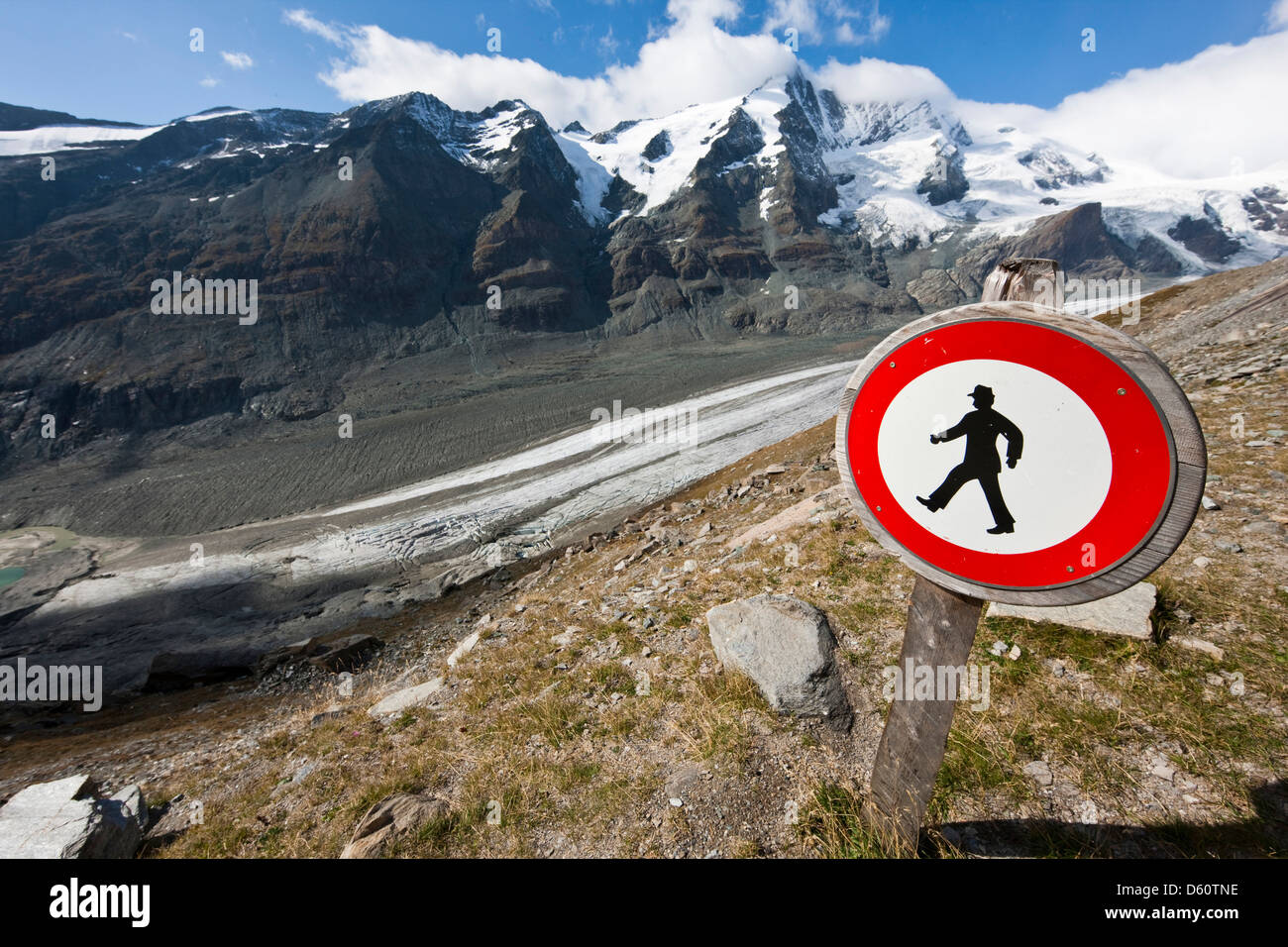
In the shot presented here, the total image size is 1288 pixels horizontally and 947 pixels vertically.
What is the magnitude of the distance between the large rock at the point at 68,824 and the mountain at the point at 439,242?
5839cm

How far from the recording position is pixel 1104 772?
2.84 metres

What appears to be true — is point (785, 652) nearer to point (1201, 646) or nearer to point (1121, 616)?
point (1121, 616)

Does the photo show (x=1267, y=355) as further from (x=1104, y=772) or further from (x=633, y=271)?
(x=633, y=271)

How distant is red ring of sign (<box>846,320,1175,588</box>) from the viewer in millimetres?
1561

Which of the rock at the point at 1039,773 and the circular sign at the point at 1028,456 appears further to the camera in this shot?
the rock at the point at 1039,773

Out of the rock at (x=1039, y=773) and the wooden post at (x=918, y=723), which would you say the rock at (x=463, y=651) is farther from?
the rock at (x=1039, y=773)

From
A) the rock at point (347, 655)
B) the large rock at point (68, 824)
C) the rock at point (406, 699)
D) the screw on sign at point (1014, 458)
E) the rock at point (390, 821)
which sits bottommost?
the rock at point (347, 655)

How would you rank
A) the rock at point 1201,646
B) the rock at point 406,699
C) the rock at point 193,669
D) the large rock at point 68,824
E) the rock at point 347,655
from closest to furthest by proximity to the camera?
the rock at point 1201,646 → the large rock at point 68,824 → the rock at point 406,699 → the rock at point 347,655 → the rock at point 193,669

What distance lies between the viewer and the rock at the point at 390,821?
3391mm

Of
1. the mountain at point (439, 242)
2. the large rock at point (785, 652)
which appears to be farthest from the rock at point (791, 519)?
the mountain at point (439, 242)

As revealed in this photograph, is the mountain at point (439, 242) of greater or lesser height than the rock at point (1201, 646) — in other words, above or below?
above

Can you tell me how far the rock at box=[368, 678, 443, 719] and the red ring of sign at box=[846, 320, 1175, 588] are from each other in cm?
579

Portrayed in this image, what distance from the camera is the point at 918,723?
2342 mm
